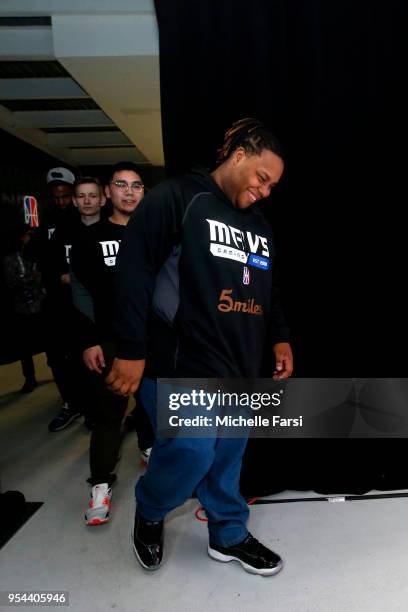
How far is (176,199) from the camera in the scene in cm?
103

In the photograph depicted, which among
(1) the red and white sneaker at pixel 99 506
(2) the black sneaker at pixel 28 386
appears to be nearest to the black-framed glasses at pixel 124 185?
(1) the red and white sneaker at pixel 99 506

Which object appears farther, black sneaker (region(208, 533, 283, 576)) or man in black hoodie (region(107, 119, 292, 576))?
black sneaker (region(208, 533, 283, 576))

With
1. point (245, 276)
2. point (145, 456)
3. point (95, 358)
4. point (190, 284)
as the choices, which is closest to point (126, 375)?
point (190, 284)

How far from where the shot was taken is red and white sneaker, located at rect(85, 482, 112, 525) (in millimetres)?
1424

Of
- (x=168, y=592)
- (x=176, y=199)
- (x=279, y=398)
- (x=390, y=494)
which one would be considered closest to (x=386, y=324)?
(x=279, y=398)

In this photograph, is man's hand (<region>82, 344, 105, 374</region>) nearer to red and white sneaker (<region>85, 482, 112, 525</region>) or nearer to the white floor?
red and white sneaker (<region>85, 482, 112, 525</region>)

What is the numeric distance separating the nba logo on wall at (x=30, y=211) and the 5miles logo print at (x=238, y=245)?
6.05 meters

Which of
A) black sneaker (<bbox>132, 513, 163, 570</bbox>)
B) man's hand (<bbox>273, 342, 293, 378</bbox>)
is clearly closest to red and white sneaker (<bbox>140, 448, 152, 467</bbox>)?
black sneaker (<bbox>132, 513, 163, 570</bbox>)

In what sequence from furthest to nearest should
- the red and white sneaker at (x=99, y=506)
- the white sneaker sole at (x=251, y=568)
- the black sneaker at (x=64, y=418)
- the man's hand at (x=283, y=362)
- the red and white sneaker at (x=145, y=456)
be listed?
1. the black sneaker at (x=64, y=418)
2. the red and white sneaker at (x=145, y=456)
3. the red and white sneaker at (x=99, y=506)
4. the man's hand at (x=283, y=362)
5. the white sneaker sole at (x=251, y=568)

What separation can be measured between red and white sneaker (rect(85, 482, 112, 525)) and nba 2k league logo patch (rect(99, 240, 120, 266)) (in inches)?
33.0

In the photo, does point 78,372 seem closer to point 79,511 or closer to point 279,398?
point 79,511

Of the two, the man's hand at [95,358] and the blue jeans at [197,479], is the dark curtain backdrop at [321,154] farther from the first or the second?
the man's hand at [95,358]

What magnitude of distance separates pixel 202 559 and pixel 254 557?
7.0 inches

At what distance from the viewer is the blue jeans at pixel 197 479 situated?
1.08 metres
